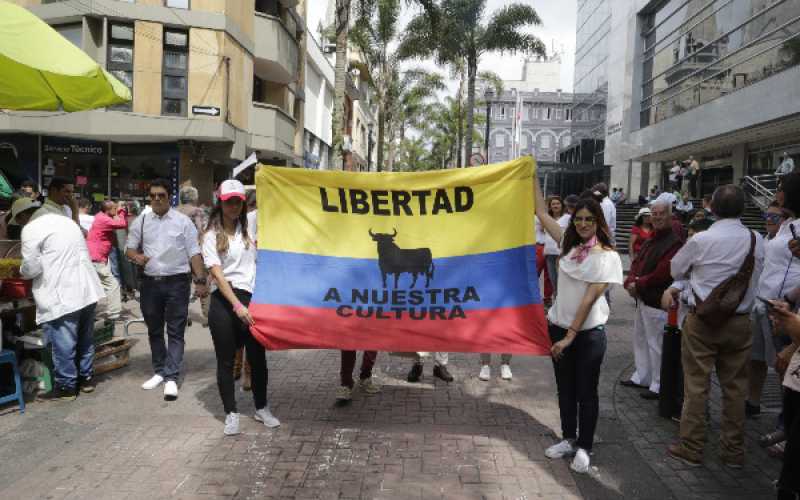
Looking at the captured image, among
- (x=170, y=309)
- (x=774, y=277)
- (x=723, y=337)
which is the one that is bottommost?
(x=170, y=309)

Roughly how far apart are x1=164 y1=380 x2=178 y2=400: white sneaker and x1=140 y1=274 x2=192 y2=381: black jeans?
0.34 ft

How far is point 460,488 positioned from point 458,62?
97.9ft

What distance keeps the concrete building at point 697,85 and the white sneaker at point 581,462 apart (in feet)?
65.3

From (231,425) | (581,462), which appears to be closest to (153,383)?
(231,425)

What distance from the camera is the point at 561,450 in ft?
14.9

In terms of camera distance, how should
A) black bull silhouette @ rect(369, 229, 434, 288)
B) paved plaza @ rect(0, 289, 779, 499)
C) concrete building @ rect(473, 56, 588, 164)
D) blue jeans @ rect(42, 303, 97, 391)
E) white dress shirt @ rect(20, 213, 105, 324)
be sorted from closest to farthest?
paved plaza @ rect(0, 289, 779, 499), black bull silhouette @ rect(369, 229, 434, 288), white dress shirt @ rect(20, 213, 105, 324), blue jeans @ rect(42, 303, 97, 391), concrete building @ rect(473, 56, 588, 164)

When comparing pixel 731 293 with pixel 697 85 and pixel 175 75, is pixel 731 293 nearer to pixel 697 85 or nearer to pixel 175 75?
pixel 175 75

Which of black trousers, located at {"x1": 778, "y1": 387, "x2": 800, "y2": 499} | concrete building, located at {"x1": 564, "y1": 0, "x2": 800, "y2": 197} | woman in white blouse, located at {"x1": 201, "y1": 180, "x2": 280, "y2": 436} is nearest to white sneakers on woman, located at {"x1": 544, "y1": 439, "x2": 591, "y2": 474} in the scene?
black trousers, located at {"x1": 778, "y1": 387, "x2": 800, "y2": 499}

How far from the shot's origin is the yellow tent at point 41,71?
4.90 metres

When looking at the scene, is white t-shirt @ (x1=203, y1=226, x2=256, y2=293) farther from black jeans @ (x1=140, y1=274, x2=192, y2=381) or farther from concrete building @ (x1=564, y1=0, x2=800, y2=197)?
concrete building @ (x1=564, y1=0, x2=800, y2=197)

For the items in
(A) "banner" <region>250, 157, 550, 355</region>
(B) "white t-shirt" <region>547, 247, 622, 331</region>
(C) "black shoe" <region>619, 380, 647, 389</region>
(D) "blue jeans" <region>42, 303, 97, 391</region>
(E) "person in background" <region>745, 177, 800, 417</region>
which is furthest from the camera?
(C) "black shoe" <region>619, 380, 647, 389</region>

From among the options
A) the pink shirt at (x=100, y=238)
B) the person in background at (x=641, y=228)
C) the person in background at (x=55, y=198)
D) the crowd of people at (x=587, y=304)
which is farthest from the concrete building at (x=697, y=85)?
the person in background at (x=55, y=198)

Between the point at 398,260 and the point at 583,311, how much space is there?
5.02 ft

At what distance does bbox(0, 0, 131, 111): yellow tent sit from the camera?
490 centimetres
